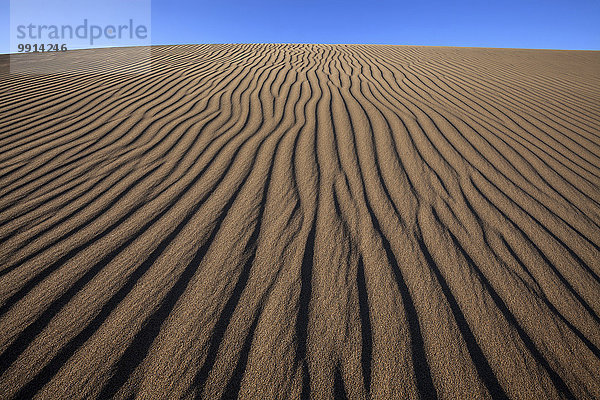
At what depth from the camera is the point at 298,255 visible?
5.01ft

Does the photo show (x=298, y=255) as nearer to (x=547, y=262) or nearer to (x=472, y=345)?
(x=472, y=345)

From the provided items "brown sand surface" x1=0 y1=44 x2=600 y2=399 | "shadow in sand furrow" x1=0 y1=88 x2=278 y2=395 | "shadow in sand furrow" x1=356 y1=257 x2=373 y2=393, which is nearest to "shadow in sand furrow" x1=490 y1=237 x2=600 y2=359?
"brown sand surface" x1=0 y1=44 x2=600 y2=399

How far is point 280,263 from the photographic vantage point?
1479 mm

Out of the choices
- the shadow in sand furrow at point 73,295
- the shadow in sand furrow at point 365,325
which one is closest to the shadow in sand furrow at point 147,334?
the shadow in sand furrow at point 73,295

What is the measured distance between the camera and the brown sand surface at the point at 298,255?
1.04 meters

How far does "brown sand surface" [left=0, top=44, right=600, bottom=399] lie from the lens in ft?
3.43

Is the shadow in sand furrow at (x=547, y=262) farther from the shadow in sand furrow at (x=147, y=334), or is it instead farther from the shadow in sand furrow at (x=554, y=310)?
the shadow in sand furrow at (x=147, y=334)

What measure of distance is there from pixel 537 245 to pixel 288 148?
6.51ft

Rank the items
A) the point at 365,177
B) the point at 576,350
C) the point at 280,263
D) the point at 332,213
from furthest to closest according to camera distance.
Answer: the point at 365,177 → the point at 332,213 → the point at 280,263 → the point at 576,350

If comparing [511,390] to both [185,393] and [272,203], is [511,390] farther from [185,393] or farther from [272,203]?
[272,203]

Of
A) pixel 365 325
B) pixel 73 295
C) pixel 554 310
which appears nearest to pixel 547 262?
pixel 554 310

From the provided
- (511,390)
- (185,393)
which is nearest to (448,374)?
(511,390)

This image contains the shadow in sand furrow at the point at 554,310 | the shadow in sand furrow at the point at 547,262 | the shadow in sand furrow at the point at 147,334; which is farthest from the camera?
the shadow in sand furrow at the point at 547,262

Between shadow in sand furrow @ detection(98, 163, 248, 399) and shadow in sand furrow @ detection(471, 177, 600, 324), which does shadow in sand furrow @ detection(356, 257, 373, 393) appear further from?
shadow in sand furrow @ detection(471, 177, 600, 324)
